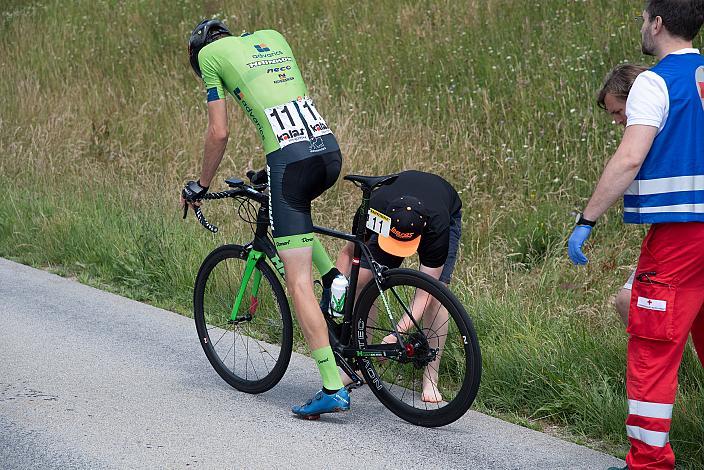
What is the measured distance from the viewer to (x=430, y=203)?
5.44m

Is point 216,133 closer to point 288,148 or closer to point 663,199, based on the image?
point 288,148

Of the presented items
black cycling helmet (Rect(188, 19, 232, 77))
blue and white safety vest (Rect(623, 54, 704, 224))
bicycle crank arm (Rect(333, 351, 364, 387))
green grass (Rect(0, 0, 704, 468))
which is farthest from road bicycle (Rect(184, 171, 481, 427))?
blue and white safety vest (Rect(623, 54, 704, 224))

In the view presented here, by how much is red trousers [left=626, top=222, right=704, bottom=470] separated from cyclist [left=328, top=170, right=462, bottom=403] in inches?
44.4

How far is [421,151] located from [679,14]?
20.1ft

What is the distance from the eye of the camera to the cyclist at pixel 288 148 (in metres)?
5.30

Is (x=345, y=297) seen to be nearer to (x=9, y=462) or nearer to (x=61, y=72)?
(x=9, y=462)

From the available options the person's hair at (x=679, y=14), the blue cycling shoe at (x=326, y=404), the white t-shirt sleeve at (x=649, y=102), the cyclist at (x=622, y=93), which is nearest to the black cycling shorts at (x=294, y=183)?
the blue cycling shoe at (x=326, y=404)

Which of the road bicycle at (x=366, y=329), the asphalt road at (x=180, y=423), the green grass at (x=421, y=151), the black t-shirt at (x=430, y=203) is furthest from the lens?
the green grass at (x=421, y=151)

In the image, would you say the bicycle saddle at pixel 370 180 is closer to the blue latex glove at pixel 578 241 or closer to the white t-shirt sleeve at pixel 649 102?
the blue latex glove at pixel 578 241

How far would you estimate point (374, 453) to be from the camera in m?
4.91

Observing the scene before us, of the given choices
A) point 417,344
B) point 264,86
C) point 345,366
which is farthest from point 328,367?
point 264,86

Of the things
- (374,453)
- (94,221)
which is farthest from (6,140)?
(374,453)

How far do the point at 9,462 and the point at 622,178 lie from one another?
3.04 metres

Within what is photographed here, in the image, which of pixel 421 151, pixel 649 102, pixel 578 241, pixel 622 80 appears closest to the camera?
pixel 649 102
